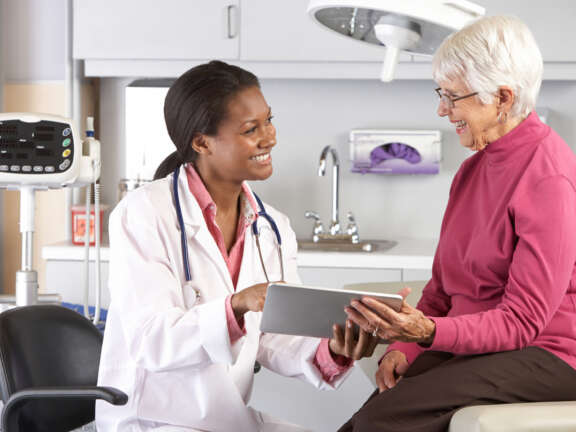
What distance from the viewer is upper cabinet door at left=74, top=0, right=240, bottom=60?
3.21 metres

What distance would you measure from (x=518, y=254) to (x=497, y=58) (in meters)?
0.35

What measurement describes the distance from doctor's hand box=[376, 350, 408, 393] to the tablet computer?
0.72 ft

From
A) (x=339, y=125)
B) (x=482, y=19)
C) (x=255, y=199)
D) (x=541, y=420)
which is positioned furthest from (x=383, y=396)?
(x=339, y=125)

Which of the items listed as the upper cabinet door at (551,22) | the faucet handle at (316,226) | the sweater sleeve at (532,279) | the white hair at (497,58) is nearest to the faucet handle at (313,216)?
the faucet handle at (316,226)

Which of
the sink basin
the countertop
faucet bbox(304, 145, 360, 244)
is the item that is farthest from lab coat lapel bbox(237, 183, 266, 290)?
faucet bbox(304, 145, 360, 244)

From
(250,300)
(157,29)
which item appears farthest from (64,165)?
(157,29)

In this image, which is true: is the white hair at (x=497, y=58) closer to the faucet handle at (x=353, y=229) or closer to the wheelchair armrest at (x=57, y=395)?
the wheelchair armrest at (x=57, y=395)

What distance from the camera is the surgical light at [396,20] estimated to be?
1455 millimetres

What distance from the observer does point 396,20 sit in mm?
1530

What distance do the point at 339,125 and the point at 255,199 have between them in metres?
1.86

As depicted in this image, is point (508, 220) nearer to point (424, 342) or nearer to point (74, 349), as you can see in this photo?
point (424, 342)

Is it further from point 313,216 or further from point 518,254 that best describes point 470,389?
point 313,216

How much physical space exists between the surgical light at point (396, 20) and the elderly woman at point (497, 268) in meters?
0.07

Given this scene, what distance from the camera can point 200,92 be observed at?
1659 millimetres
